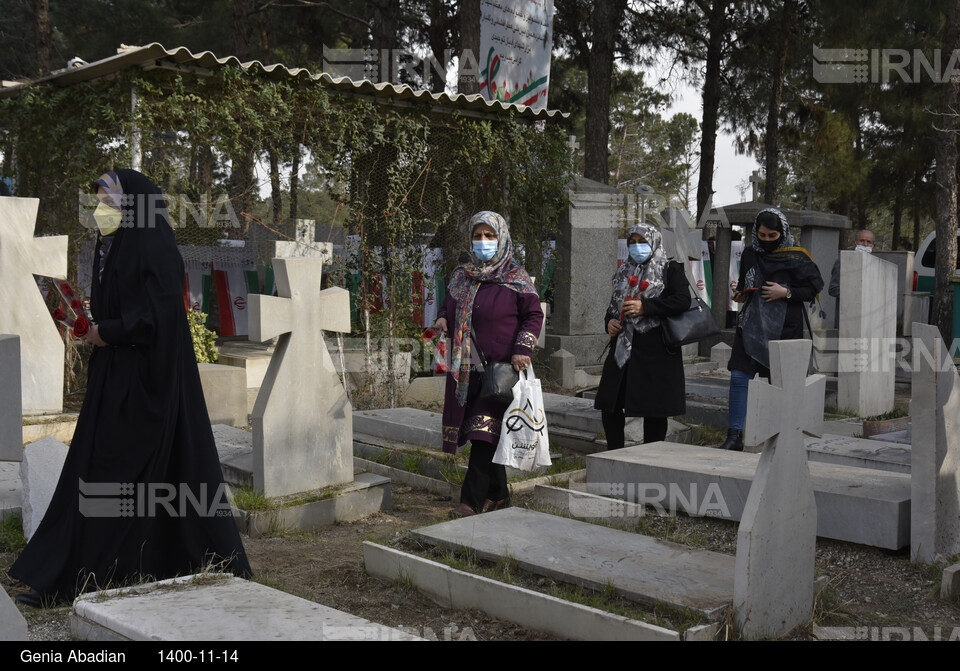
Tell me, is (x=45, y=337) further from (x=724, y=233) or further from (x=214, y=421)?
(x=724, y=233)

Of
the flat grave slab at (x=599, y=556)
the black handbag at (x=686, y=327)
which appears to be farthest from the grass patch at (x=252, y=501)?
the black handbag at (x=686, y=327)

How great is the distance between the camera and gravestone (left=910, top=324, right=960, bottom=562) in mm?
4156

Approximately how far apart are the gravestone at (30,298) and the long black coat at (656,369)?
4.34 m

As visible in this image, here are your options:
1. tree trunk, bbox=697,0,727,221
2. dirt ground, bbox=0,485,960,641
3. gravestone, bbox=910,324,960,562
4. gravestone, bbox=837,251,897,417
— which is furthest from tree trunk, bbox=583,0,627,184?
gravestone, bbox=910,324,960,562

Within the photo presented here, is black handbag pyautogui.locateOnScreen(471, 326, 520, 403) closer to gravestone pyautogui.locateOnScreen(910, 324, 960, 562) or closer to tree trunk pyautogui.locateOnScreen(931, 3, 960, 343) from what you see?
gravestone pyautogui.locateOnScreen(910, 324, 960, 562)

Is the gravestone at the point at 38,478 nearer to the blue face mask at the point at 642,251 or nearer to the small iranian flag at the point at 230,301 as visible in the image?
the blue face mask at the point at 642,251

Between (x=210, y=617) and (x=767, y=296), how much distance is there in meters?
4.44

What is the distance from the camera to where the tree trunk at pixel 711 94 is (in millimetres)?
19062

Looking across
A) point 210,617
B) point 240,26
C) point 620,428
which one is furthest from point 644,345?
point 240,26

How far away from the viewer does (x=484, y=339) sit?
5273 mm

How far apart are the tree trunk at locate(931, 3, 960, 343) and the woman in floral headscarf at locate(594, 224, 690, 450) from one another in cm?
851

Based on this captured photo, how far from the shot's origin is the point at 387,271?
31.1 ft
